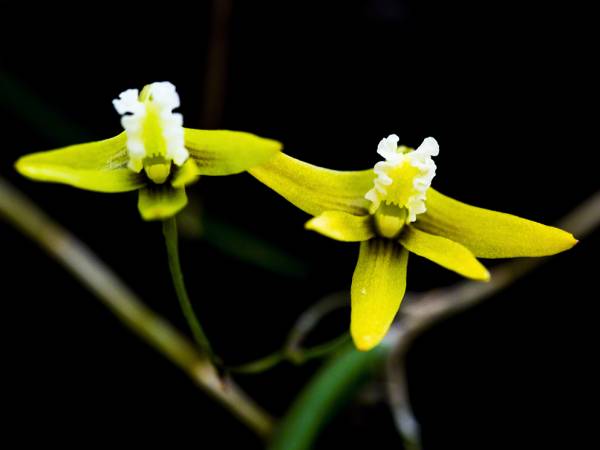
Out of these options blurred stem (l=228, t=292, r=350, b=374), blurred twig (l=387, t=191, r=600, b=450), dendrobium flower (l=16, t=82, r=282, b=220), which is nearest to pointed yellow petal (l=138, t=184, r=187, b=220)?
dendrobium flower (l=16, t=82, r=282, b=220)

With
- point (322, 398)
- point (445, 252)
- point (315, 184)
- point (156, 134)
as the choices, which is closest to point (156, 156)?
point (156, 134)

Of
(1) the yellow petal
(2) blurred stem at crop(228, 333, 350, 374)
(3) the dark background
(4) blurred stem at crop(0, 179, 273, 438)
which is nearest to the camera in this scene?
(1) the yellow petal

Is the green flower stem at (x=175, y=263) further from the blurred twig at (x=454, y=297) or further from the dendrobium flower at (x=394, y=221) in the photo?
the blurred twig at (x=454, y=297)

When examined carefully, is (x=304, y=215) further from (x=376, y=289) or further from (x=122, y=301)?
(x=376, y=289)

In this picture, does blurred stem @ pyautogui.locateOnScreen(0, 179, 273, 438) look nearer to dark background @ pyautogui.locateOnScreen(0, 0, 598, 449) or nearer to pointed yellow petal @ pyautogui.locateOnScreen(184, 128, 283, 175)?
dark background @ pyautogui.locateOnScreen(0, 0, 598, 449)

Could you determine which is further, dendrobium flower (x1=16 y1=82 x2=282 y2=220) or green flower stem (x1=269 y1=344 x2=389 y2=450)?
green flower stem (x1=269 y1=344 x2=389 y2=450)
